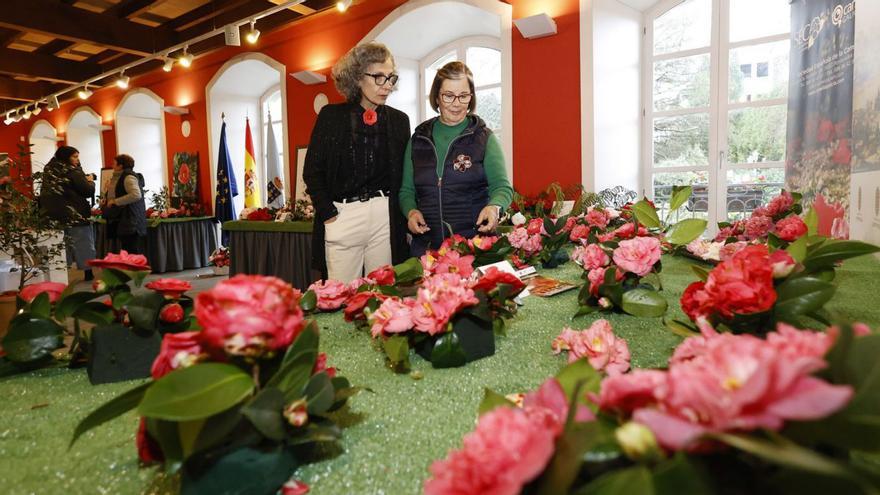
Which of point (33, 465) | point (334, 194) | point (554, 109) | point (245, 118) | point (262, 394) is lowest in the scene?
point (33, 465)

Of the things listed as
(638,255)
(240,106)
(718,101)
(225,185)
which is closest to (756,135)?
(718,101)

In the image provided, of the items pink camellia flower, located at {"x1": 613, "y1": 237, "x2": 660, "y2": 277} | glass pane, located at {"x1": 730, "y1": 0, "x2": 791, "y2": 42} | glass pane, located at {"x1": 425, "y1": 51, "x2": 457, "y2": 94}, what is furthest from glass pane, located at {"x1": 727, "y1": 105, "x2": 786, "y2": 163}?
pink camellia flower, located at {"x1": 613, "y1": 237, "x2": 660, "y2": 277}

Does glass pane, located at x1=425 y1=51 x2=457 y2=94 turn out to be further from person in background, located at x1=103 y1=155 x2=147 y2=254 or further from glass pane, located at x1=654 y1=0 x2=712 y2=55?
person in background, located at x1=103 y1=155 x2=147 y2=254

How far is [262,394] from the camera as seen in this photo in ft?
1.42

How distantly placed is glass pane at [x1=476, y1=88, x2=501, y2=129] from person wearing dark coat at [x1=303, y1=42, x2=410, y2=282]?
4.14m

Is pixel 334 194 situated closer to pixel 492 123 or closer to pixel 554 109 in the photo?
pixel 554 109

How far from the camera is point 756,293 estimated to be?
620 mm

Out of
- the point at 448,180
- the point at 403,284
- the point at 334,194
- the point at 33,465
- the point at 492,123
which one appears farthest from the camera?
the point at 492,123

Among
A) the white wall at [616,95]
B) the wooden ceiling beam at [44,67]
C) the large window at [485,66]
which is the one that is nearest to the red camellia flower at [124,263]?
the white wall at [616,95]

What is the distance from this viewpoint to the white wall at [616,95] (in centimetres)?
448

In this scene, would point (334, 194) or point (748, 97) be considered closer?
point (334, 194)

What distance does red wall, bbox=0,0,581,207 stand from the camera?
461 cm

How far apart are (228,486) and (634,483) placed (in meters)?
0.33

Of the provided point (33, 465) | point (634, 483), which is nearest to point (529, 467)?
point (634, 483)
